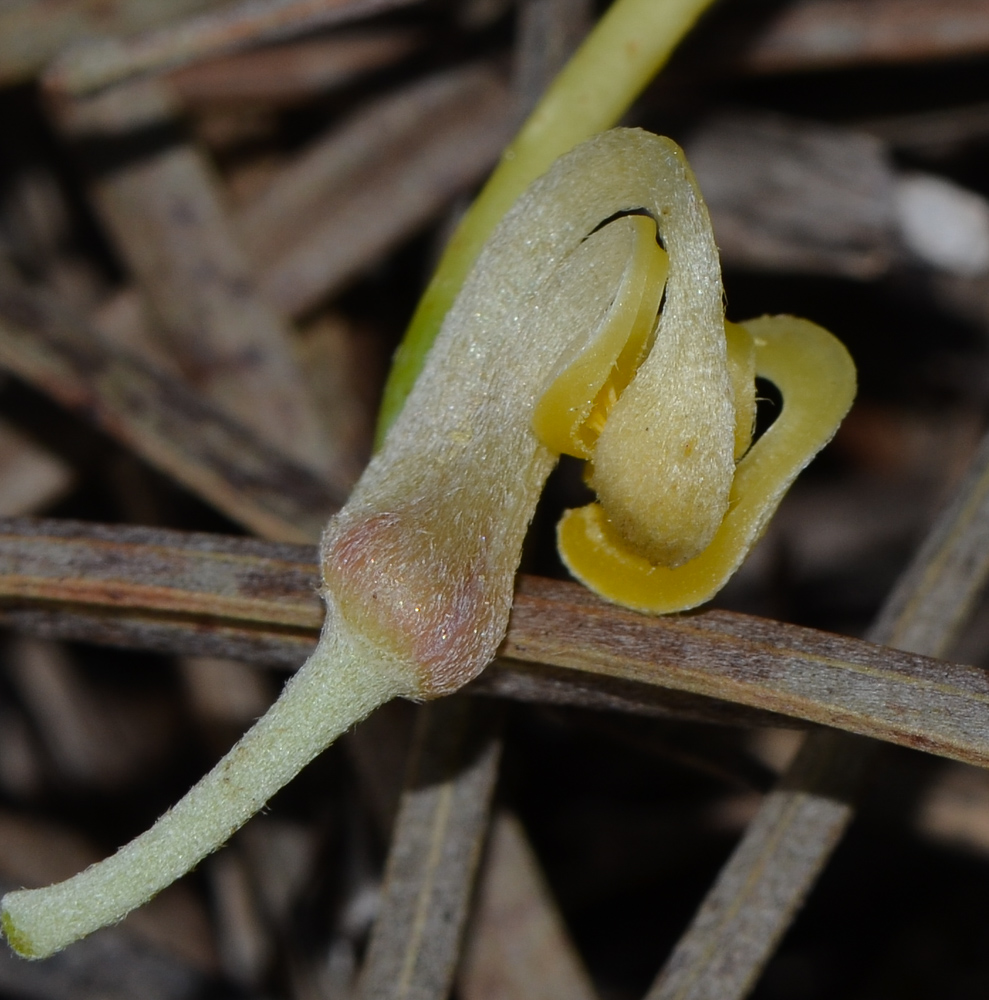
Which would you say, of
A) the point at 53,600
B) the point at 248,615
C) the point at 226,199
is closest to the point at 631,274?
the point at 248,615

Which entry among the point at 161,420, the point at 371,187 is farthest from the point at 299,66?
the point at 161,420

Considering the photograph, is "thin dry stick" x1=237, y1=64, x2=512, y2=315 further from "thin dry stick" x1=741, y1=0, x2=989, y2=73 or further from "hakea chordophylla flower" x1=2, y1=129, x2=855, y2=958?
"hakea chordophylla flower" x1=2, y1=129, x2=855, y2=958

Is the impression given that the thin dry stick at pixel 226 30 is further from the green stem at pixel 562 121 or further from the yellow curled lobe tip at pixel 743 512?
the yellow curled lobe tip at pixel 743 512

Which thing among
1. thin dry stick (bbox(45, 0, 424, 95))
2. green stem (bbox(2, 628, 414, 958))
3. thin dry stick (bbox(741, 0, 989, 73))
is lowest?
green stem (bbox(2, 628, 414, 958))

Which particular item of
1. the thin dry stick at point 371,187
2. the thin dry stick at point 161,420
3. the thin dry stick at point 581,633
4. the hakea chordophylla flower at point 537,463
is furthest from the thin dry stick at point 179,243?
the hakea chordophylla flower at point 537,463

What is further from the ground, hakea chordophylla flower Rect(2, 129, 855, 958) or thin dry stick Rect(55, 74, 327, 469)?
thin dry stick Rect(55, 74, 327, 469)

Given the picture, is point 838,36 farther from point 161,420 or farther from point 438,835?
point 438,835

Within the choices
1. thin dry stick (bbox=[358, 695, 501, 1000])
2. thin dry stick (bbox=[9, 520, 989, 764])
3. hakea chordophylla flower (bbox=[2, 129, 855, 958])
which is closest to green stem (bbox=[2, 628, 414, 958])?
hakea chordophylla flower (bbox=[2, 129, 855, 958])
